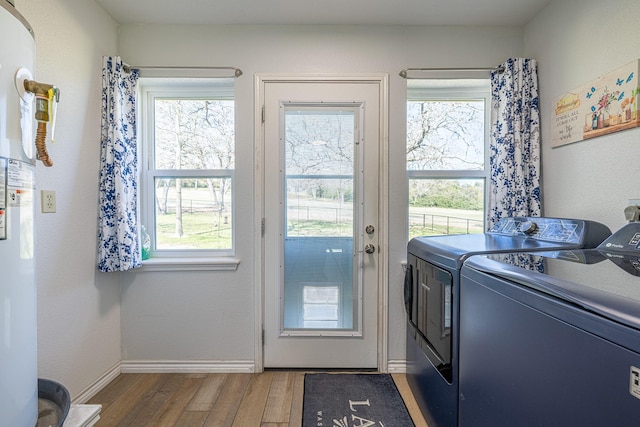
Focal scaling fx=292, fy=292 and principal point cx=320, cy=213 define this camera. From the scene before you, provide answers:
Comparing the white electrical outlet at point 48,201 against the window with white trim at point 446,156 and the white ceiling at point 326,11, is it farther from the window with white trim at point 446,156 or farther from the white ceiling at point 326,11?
the window with white trim at point 446,156

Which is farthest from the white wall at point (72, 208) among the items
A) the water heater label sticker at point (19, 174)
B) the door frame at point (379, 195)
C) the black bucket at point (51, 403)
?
the door frame at point (379, 195)

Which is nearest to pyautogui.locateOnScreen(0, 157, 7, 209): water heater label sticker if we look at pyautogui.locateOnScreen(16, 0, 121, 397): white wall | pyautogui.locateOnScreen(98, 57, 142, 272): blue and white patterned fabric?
pyautogui.locateOnScreen(16, 0, 121, 397): white wall

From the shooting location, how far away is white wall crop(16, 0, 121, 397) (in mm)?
1519

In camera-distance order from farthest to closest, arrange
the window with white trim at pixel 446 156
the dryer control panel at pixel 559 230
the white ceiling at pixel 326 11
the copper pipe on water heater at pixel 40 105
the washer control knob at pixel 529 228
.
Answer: the window with white trim at pixel 446 156
the white ceiling at pixel 326 11
the washer control knob at pixel 529 228
the dryer control panel at pixel 559 230
the copper pipe on water heater at pixel 40 105

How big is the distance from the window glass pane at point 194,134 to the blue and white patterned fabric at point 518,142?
6.12ft

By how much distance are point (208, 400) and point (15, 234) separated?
4.71 feet

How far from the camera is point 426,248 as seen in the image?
4.79ft

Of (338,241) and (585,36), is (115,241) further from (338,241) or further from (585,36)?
(585,36)

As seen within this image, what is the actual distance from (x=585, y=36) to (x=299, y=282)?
7.29 ft

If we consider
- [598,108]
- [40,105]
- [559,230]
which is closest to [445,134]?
[598,108]

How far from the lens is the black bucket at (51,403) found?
38.5 inches

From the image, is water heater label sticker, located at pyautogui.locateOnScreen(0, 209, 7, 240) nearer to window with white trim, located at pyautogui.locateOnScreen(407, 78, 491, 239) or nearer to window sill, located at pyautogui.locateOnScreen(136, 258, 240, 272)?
window sill, located at pyautogui.locateOnScreen(136, 258, 240, 272)

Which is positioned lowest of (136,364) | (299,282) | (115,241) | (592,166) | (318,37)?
(136,364)

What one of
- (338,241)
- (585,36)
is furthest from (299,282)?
(585,36)
